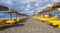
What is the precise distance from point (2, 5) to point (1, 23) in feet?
7.32

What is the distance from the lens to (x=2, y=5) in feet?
44.8

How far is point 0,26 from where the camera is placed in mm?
14836

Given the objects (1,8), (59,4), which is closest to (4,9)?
(1,8)

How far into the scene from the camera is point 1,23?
50.1 feet

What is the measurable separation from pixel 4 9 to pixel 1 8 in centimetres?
65

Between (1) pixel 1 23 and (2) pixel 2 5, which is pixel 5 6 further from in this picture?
(1) pixel 1 23

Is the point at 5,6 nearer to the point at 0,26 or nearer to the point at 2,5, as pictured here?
the point at 2,5

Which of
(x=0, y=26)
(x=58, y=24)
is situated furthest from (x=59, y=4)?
(x=0, y=26)

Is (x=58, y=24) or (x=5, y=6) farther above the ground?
(x=5, y=6)

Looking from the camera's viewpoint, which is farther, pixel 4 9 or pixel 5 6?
pixel 4 9

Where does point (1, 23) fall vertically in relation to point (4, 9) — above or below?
below

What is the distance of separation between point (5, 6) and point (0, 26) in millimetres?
2024

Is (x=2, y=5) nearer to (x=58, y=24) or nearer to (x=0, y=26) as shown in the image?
(x=0, y=26)

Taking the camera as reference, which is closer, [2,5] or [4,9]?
[2,5]
